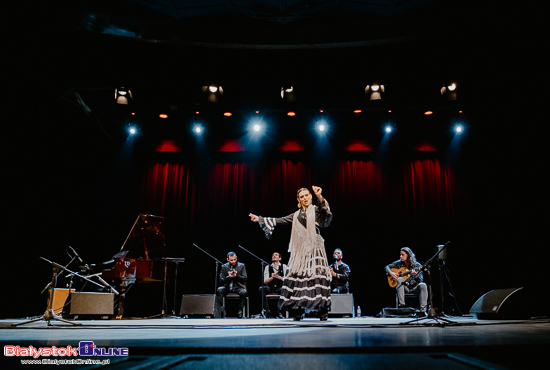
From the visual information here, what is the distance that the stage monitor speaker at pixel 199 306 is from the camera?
22.3 ft

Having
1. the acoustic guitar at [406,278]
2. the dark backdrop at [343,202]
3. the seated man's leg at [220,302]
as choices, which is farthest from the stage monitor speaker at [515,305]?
the seated man's leg at [220,302]

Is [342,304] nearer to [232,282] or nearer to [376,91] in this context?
[232,282]

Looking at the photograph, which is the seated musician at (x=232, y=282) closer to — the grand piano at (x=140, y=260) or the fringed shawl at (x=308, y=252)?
the grand piano at (x=140, y=260)

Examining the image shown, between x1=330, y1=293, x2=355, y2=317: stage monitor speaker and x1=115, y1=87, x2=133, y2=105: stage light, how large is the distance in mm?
5624

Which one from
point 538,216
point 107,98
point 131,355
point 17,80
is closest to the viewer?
point 131,355

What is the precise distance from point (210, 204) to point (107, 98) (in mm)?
3271

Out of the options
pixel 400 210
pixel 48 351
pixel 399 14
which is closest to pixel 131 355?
pixel 48 351

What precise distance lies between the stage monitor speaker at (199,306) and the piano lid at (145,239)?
1200 millimetres

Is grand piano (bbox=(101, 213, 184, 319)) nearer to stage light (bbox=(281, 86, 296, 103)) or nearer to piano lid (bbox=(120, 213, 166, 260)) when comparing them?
piano lid (bbox=(120, 213, 166, 260))

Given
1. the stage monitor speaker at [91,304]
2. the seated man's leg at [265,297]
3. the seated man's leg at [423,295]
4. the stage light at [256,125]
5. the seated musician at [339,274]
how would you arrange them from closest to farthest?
the stage monitor speaker at [91,304]
the seated man's leg at [423,295]
the seated man's leg at [265,297]
the seated musician at [339,274]
the stage light at [256,125]

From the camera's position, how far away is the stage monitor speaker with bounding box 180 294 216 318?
267 inches

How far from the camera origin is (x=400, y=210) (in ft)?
28.5

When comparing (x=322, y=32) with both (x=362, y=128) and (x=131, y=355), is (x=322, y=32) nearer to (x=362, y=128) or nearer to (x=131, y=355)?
(x=362, y=128)

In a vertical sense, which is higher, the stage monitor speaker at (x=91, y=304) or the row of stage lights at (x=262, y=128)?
the row of stage lights at (x=262, y=128)
